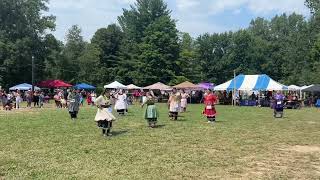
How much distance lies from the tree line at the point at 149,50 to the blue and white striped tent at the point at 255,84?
14.3 meters

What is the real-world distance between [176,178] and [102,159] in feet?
9.05

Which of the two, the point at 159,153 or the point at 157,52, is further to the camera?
the point at 157,52

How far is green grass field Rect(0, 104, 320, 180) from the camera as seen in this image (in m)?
10.4

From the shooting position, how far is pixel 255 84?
46.7 m

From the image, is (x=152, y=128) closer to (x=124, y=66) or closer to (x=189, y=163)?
(x=189, y=163)

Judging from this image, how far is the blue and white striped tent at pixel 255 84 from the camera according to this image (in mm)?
45406

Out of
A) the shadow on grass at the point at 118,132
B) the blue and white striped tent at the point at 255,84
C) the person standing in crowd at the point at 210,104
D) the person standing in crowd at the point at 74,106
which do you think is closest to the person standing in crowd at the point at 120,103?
the person standing in crowd at the point at 74,106

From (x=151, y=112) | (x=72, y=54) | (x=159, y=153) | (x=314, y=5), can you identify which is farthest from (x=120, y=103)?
(x=72, y=54)

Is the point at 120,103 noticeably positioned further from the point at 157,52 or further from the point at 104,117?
the point at 157,52

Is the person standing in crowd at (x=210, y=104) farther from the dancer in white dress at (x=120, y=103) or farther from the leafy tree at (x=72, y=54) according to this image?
the leafy tree at (x=72, y=54)

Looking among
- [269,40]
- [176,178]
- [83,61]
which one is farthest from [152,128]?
[269,40]

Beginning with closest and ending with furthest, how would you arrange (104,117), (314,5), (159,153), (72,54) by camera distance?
(159,153), (104,117), (314,5), (72,54)

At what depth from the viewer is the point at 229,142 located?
15523 millimetres

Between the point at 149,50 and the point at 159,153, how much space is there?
192ft
